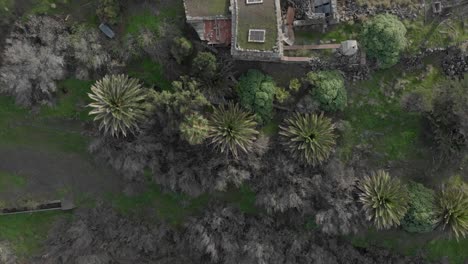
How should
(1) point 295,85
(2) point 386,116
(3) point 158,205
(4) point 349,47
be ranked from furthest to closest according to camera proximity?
(3) point 158,205
(2) point 386,116
(1) point 295,85
(4) point 349,47

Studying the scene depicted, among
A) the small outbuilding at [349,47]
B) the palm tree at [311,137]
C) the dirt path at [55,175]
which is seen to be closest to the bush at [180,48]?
the palm tree at [311,137]

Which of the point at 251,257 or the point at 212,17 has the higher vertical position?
the point at 212,17

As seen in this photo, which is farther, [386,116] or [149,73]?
[149,73]

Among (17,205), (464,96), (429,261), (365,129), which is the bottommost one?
(429,261)

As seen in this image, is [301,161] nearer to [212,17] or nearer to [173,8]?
[212,17]

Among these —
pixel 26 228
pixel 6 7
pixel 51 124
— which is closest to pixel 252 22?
pixel 6 7

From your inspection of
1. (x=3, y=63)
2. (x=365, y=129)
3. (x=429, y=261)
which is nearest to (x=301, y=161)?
(x=365, y=129)

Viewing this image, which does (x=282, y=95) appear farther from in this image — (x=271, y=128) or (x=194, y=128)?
(x=194, y=128)
